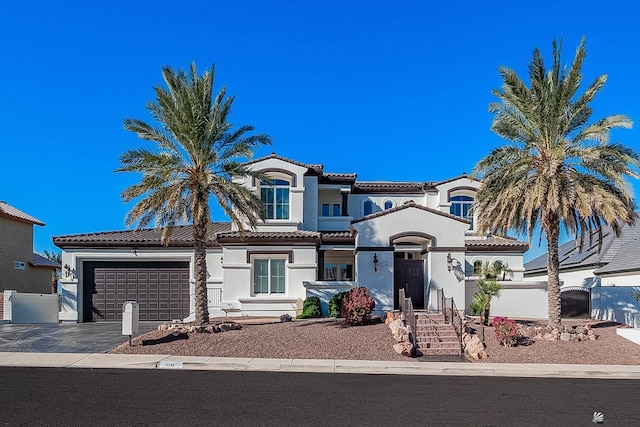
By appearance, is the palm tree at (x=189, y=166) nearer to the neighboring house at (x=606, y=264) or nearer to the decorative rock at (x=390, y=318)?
the decorative rock at (x=390, y=318)

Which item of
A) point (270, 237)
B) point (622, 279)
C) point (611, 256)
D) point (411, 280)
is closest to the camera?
point (411, 280)

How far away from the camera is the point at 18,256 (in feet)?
110

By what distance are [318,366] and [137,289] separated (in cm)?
1497

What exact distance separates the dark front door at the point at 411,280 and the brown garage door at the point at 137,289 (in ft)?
34.6

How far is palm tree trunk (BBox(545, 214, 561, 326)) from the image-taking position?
20328 millimetres

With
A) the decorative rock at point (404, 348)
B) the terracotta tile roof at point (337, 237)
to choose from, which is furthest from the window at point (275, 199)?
the decorative rock at point (404, 348)

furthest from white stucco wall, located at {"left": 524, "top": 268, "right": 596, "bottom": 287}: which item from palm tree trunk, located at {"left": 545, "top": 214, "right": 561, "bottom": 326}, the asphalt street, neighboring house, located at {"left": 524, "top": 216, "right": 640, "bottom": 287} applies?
the asphalt street

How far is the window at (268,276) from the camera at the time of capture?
85.5 feet

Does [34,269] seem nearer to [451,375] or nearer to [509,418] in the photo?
[451,375]

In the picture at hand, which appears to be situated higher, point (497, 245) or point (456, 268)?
point (497, 245)

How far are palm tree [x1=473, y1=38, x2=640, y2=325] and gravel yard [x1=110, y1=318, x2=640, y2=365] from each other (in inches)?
93.4

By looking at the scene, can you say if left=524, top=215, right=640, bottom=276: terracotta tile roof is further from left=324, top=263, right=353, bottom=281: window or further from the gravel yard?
left=324, top=263, right=353, bottom=281: window

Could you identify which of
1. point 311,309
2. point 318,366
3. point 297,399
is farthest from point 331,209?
point 297,399

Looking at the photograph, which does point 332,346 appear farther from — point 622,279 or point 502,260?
point 622,279
